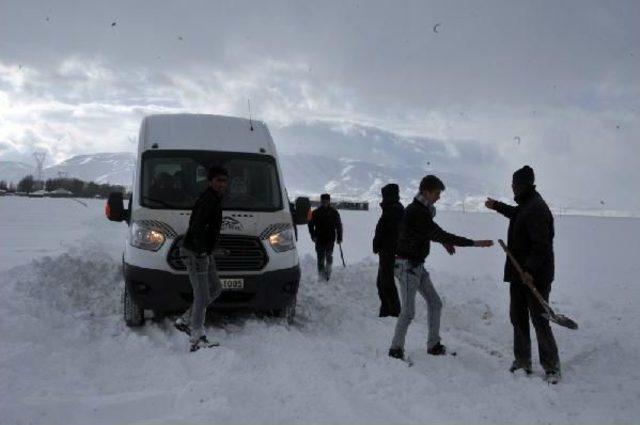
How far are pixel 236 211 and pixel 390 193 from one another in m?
2.54

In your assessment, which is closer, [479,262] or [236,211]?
[236,211]

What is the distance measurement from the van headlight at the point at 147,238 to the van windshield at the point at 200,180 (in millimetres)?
380

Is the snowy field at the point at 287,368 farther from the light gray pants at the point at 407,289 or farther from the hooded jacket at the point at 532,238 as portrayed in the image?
the hooded jacket at the point at 532,238

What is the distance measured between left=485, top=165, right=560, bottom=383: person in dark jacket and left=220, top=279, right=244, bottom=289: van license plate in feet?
9.68

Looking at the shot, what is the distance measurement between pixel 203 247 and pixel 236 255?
3.14ft

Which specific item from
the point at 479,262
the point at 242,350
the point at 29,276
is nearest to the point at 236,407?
the point at 242,350

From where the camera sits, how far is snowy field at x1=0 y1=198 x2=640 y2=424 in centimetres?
425

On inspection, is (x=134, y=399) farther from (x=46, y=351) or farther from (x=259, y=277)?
(x=259, y=277)

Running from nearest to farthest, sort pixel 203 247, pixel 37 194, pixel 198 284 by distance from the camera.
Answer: pixel 203 247 < pixel 198 284 < pixel 37 194

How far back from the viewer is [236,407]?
4223 mm

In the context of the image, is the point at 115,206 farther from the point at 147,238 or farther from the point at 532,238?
the point at 532,238

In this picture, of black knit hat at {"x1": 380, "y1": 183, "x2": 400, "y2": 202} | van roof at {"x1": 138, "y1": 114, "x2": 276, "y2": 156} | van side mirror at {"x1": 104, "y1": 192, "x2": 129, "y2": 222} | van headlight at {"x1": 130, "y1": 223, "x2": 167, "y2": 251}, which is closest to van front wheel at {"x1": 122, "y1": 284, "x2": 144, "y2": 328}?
van headlight at {"x1": 130, "y1": 223, "x2": 167, "y2": 251}

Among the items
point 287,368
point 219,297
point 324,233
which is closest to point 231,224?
point 219,297

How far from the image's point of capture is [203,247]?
222 inches
